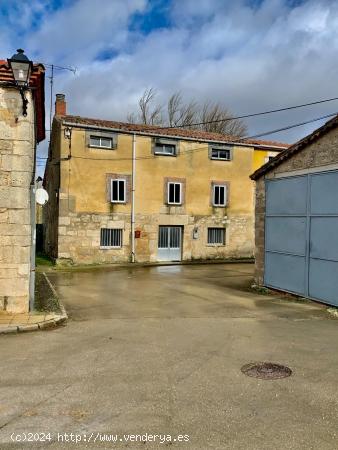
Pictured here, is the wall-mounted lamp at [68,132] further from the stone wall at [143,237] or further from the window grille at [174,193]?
the window grille at [174,193]

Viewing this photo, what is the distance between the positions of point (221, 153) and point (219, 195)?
252 centimetres

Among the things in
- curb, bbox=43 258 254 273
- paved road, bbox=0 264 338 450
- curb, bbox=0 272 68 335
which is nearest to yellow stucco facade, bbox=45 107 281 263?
curb, bbox=43 258 254 273

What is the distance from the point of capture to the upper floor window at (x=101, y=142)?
76.6ft

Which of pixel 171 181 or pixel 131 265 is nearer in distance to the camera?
pixel 131 265

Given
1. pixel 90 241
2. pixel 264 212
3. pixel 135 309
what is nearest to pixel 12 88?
pixel 135 309

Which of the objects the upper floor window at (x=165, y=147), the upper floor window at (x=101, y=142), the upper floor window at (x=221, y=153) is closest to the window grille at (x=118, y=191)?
the upper floor window at (x=101, y=142)

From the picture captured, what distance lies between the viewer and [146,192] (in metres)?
24.7

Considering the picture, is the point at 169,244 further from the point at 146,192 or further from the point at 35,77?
the point at 35,77

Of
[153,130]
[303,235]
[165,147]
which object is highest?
[153,130]

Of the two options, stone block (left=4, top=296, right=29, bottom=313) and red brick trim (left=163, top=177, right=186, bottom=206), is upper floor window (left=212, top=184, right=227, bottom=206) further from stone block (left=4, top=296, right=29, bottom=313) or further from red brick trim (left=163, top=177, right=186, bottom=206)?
stone block (left=4, top=296, right=29, bottom=313)

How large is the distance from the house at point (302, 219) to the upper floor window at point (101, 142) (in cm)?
1112

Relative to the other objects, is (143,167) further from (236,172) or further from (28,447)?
(28,447)

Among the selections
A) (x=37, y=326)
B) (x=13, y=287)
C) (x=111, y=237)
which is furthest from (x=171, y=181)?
(x=37, y=326)

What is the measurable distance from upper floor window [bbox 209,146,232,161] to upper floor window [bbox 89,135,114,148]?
6.10 m
